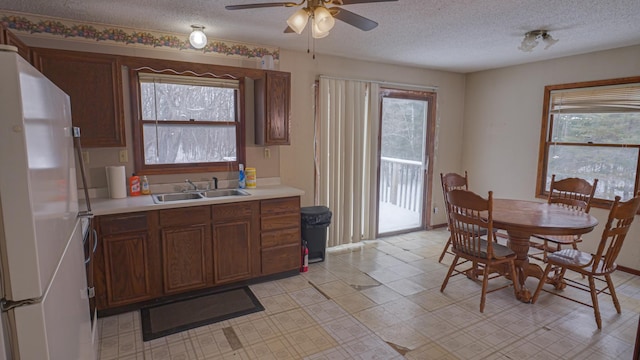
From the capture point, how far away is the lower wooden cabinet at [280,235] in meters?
3.36

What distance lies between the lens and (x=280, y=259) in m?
3.47

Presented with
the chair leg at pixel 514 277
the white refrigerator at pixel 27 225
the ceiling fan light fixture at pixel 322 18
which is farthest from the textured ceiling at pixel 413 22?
the chair leg at pixel 514 277

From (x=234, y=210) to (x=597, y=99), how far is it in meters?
4.15

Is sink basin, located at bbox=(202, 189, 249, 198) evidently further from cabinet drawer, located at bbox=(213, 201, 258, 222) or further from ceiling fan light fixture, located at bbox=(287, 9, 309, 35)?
ceiling fan light fixture, located at bbox=(287, 9, 309, 35)

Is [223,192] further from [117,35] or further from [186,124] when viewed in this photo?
[117,35]

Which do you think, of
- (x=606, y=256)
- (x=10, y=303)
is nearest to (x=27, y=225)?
(x=10, y=303)

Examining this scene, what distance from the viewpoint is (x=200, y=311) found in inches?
112

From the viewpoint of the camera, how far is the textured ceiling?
100 inches

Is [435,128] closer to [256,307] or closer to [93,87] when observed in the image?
[256,307]

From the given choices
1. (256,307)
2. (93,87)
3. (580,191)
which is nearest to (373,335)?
(256,307)

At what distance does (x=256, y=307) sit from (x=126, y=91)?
2.27 m

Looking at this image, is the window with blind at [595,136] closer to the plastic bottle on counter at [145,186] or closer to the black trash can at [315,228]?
the black trash can at [315,228]

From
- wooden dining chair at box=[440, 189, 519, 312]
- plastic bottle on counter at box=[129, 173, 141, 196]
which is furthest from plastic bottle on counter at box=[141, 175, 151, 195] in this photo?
wooden dining chair at box=[440, 189, 519, 312]

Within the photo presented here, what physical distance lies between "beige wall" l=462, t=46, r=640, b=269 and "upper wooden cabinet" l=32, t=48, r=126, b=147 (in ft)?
15.4
